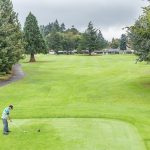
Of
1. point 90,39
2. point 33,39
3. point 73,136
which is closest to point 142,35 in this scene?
point 73,136

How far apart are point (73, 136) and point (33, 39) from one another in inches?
3049

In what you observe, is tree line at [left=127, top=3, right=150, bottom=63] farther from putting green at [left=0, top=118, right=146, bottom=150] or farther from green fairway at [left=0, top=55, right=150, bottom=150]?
putting green at [left=0, top=118, right=146, bottom=150]

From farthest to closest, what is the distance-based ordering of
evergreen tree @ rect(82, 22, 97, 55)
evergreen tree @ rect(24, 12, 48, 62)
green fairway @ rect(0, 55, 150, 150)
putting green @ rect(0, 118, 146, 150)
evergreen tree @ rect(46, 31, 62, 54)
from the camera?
evergreen tree @ rect(46, 31, 62, 54) < evergreen tree @ rect(82, 22, 97, 55) < evergreen tree @ rect(24, 12, 48, 62) < green fairway @ rect(0, 55, 150, 150) < putting green @ rect(0, 118, 146, 150)

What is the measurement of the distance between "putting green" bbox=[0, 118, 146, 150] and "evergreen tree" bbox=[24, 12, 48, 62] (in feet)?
232

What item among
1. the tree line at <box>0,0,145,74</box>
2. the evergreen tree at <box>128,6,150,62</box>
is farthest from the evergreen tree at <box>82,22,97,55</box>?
the evergreen tree at <box>128,6,150,62</box>

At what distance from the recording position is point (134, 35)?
49.8 m

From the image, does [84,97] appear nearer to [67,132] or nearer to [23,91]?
[23,91]

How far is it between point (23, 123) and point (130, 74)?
35558 mm

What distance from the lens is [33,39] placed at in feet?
337

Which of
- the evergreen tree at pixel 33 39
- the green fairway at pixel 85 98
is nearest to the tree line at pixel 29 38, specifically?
the evergreen tree at pixel 33 39

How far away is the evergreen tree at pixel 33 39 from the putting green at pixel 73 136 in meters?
70.8

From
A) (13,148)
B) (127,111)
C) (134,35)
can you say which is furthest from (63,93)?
(13,148)

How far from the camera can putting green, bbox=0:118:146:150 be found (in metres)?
24.5

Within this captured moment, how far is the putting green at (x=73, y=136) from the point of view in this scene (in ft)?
80.4
